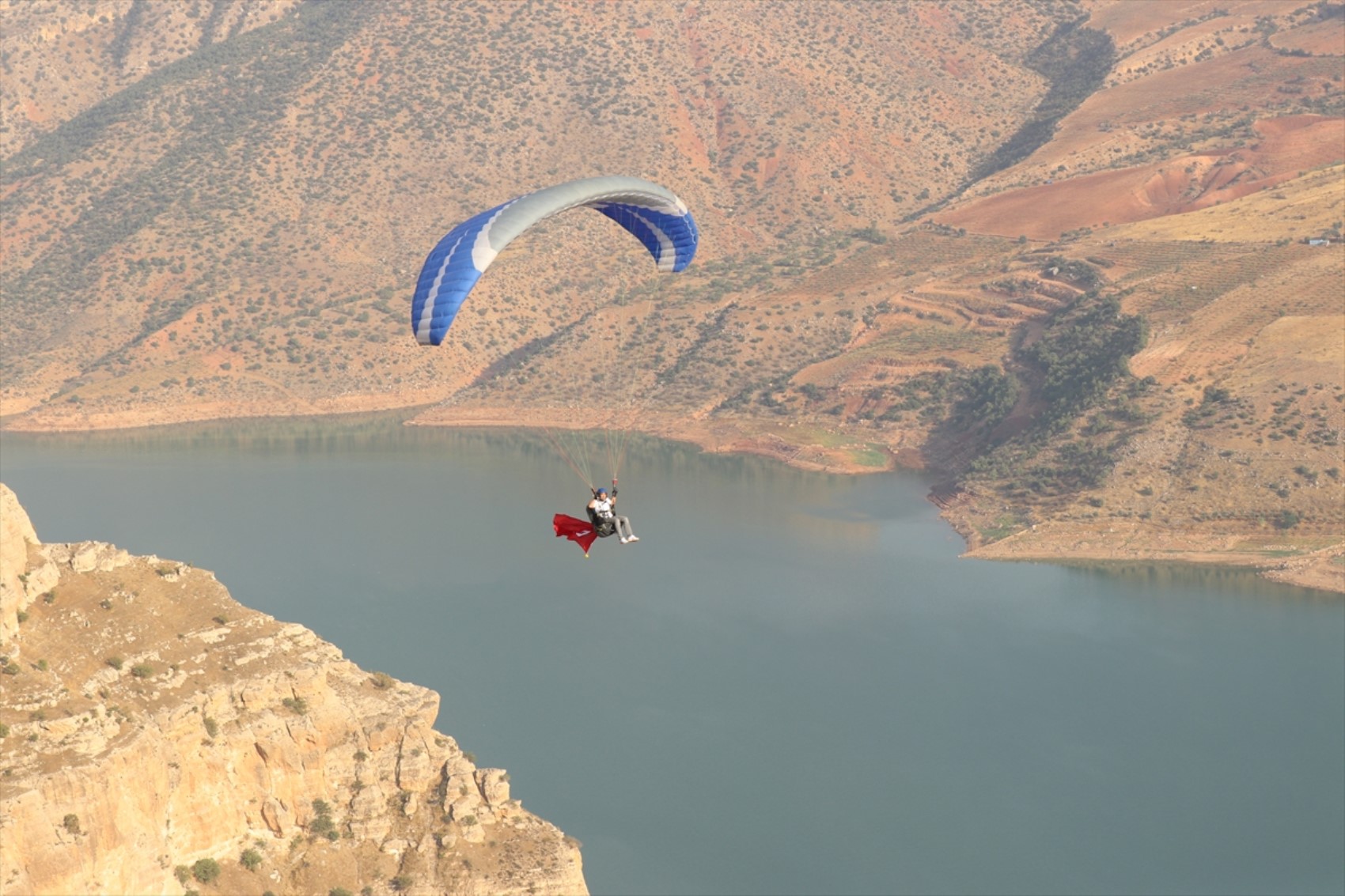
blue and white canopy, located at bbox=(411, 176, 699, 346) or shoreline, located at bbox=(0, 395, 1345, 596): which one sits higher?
blue and white canopy, located at bbox=(411, 176, 699, 346)

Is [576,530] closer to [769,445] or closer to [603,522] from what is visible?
[603,522]

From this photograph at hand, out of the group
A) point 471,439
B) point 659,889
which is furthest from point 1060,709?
point 471,439

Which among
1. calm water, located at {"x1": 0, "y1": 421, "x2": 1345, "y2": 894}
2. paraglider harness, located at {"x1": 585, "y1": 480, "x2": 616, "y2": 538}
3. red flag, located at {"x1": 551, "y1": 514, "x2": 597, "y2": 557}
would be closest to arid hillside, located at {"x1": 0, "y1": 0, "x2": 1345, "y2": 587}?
calm water, located at {"x1": 0, "y1": 421, "x2": 1345, "y2": 894}

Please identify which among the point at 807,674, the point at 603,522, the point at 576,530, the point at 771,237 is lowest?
the point at 807,674

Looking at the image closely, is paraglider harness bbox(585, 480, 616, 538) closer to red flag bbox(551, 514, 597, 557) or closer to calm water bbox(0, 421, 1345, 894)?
red flag bbox(551, 514, 597, 557)

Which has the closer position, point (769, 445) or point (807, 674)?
point (807, 674)

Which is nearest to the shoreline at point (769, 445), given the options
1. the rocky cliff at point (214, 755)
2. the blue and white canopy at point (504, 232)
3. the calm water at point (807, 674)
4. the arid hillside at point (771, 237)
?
the arid hillside at point (771, 237)

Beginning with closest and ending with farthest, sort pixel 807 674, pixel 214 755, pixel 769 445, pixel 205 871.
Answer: pixel 205 871 → pixel 214 755 → pixel 807 674 → pixel 769 445

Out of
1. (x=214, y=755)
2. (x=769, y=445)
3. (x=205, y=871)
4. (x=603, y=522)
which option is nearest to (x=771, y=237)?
(x=769, y=445)
